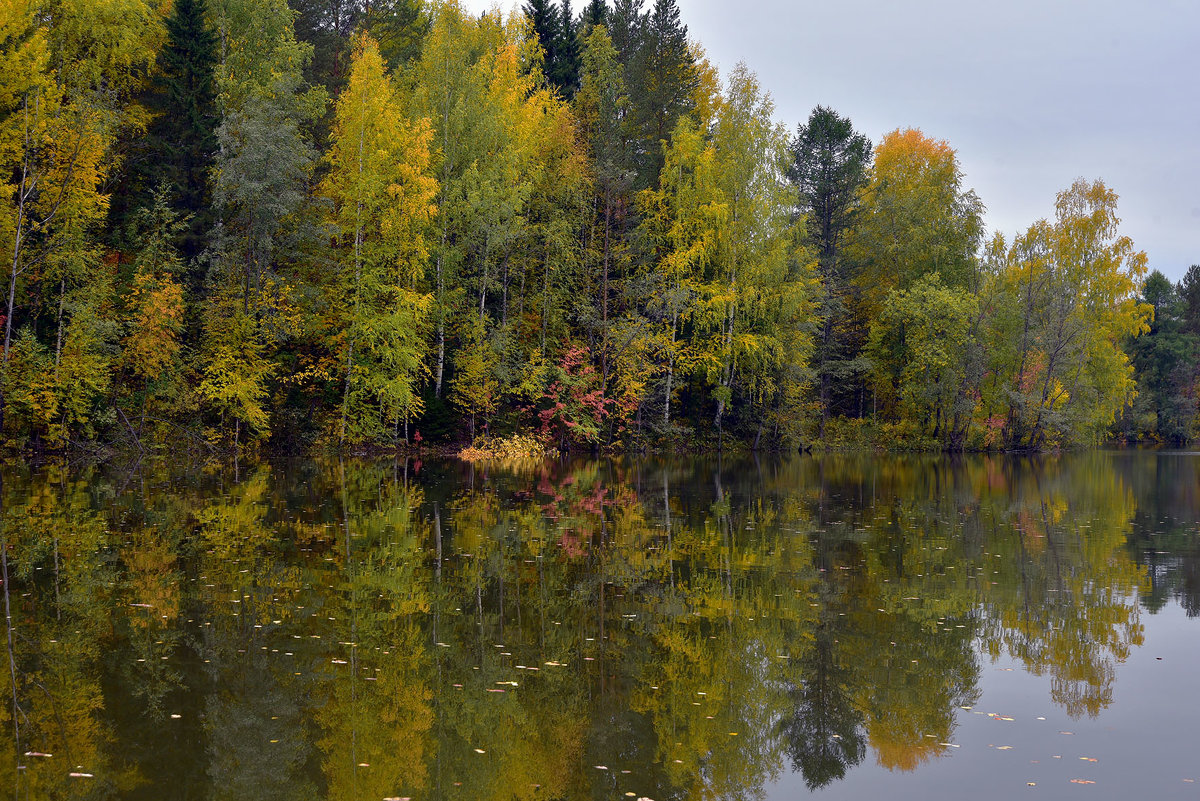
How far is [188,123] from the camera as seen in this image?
113 ft

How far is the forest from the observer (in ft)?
98.7

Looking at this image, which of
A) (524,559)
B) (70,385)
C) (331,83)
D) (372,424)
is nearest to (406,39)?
(331,83)

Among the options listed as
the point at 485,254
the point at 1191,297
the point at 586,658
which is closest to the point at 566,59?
the point at 485,254

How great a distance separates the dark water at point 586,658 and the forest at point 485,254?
1548 centimetres

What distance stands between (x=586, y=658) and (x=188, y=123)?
109 ft

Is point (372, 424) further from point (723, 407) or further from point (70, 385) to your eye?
point (723, 407)

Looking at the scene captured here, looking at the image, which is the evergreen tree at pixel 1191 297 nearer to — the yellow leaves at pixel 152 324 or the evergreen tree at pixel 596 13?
the evergreen tree at pixel 596 13

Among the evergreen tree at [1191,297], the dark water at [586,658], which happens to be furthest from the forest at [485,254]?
the evergreen tree at [1191,297]

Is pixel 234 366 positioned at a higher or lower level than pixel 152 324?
lower

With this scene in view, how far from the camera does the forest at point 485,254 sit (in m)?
30.1

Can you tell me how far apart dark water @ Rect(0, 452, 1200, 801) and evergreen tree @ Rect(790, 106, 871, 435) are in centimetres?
3400

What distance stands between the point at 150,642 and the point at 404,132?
29932mm

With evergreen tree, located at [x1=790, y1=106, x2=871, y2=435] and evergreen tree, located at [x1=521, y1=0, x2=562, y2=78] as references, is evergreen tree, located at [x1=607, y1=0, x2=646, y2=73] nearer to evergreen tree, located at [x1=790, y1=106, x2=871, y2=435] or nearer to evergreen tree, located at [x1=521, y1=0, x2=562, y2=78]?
evergreen tree, located at [x1=521, y1=0, x2=562, y2=78]

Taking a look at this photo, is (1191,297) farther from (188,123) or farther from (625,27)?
(188,123)
